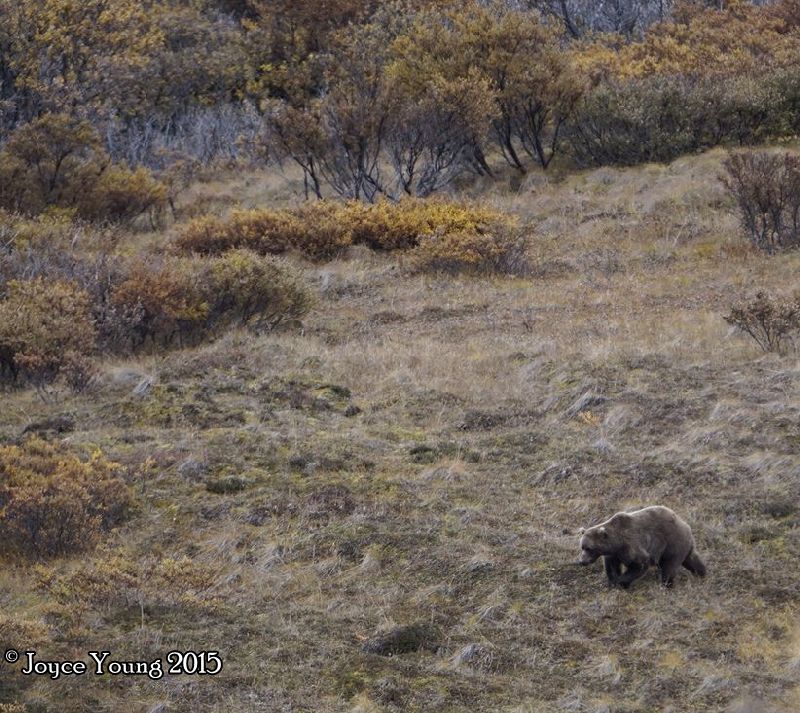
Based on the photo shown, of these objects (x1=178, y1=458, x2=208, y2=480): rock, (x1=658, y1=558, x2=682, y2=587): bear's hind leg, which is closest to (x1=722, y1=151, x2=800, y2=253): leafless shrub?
(x1=178, y1=458, x2=208, y2=480): rock

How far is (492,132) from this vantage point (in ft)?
86.6

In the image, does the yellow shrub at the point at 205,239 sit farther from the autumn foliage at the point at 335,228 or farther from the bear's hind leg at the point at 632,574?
the bear's hind leg at the point at 632,574

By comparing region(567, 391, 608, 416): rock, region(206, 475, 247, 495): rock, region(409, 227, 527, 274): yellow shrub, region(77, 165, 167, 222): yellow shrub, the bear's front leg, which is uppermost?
the bear's front leg

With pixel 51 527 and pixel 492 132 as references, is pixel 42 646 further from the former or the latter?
pixel 492 132

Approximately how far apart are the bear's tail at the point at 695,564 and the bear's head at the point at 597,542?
487 millimetres

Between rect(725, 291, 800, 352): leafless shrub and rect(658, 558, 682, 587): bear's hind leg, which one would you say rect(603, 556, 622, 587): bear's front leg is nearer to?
rect(658, 558, 682, 587): bear's hind leg

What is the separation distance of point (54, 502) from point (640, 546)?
12.3ft

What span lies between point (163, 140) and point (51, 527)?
24570 mm

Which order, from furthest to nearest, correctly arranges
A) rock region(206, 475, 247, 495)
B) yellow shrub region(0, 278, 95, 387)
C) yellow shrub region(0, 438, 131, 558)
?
yellow shrub region(0, 278, 95, 387) → rock region(206, 475, 247, 495) → yellow shrub region(0, 438, 131, 558)

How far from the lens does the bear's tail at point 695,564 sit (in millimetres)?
7027

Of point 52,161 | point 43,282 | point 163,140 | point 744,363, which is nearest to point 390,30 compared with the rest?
point 163,140

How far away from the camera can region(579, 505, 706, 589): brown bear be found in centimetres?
693

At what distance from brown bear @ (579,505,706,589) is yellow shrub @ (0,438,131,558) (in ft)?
10.7

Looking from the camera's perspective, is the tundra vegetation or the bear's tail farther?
the bear's tail
